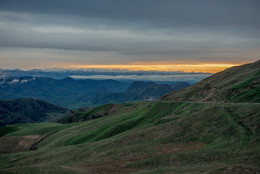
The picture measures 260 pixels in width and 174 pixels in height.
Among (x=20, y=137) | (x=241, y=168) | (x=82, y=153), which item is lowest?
(x=20, y=137)

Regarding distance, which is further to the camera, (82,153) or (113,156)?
(82,153)

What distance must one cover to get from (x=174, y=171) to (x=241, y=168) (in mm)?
13044

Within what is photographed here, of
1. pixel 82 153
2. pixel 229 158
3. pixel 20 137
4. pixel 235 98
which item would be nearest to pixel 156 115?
pixel 235 98

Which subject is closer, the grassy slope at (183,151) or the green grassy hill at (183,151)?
the green grassy hill at (183,151)

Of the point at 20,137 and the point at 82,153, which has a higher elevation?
the point at 82,153

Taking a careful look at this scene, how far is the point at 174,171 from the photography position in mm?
45969

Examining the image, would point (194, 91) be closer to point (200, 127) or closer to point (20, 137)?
point (200, 127)

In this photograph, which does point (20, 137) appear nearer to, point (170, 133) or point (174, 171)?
point (170, 133)

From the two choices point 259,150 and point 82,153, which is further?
point 82,153

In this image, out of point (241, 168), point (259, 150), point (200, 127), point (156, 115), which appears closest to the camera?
point (241, 168)

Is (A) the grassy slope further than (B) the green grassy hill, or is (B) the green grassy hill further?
(A) the grassy slope

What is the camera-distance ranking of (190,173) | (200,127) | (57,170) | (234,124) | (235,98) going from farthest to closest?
(235,98), (200,127), (234,124), (57,170), (190,173)

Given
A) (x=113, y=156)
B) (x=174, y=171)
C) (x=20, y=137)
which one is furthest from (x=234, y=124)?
(x=20, y=137)

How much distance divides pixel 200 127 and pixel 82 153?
129 ft
